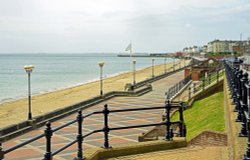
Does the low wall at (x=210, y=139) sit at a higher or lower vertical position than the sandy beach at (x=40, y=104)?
higher

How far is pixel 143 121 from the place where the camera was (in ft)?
56.9

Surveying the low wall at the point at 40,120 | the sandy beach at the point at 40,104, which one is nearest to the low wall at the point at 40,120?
the low wall at the point at 40,120

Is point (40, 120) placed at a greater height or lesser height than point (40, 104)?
greater

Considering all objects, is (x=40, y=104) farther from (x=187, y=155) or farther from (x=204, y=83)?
(x=187, y=155)

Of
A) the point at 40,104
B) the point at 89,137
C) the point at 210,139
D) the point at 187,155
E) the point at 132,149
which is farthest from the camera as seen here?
the point at 40,104

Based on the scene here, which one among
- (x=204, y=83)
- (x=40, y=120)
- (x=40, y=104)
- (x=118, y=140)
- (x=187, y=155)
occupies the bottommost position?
(x=40, y=104)

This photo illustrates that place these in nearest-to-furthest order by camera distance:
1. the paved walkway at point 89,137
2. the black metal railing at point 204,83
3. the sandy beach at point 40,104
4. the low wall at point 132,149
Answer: the low wall at point 132,149
the paved walkway at point 89,137
the black metal railing at point 204,83
the sandy beach at point 40,104

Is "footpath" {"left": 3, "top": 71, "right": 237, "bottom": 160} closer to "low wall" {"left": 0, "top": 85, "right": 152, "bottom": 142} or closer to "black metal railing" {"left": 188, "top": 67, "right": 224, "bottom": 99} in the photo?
"low wall" {"left": 0, "top": 85, "right": 152, "bottom": 142}

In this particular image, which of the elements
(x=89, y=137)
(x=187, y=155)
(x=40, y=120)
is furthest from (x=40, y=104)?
(x=187, y=155)

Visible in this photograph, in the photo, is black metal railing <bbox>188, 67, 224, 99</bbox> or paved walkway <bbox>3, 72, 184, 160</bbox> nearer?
paved walkway <bbox>3, 72, 184, 160</bbox>

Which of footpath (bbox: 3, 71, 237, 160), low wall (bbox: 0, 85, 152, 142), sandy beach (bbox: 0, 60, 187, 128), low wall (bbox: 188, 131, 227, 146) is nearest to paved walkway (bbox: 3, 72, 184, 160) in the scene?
footpath (bbox: 3, 71, 237, 160)

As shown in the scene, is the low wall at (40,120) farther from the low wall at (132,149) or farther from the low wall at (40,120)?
the low wall at (132,149)

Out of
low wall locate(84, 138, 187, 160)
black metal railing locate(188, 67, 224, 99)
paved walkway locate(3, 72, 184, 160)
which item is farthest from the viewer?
black metal railing locate(188, 67, 224, 99)

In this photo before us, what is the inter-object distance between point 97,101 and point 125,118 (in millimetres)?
6651
